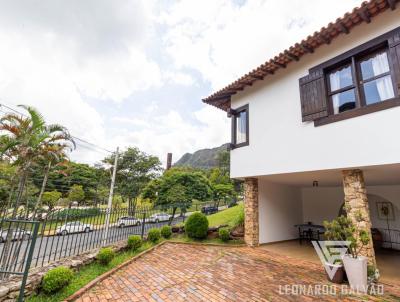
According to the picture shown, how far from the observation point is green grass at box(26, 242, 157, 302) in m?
3.73

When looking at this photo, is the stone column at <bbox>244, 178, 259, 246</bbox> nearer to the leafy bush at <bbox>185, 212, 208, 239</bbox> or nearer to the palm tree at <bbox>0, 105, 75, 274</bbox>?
the leafy bush at <bbox>185, 212, 208, 239</bbox>

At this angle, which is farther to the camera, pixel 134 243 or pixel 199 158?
pixel 199 158

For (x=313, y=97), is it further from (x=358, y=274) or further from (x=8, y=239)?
(x=8, y=239)

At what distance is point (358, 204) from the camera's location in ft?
15.4

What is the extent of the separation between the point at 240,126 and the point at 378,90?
4.24 meters

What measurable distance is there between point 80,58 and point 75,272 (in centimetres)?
767

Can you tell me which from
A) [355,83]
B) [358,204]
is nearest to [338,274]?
[358,204]

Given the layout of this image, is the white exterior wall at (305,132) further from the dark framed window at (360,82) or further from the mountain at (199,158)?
the mountain at (199,158)

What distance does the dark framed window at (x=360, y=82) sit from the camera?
4.25 meters

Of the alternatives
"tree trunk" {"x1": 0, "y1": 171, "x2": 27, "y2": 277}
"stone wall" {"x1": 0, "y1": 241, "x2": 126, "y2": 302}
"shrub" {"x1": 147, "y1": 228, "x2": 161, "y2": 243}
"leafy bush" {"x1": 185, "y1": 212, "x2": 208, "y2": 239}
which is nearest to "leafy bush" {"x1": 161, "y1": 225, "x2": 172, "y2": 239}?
"shrub" {"x1": 147, "y1": 228, "x2": 161, "y2": 243}

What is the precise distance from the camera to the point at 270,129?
635 cm

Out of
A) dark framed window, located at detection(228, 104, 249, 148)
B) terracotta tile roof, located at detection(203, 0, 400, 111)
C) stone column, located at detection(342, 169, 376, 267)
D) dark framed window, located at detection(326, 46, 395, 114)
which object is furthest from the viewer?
dark framed window, located at detection(228, 104, 249, 148)

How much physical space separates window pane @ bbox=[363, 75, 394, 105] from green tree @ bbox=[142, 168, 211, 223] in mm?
9232

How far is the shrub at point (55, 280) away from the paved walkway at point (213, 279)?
0.55m
